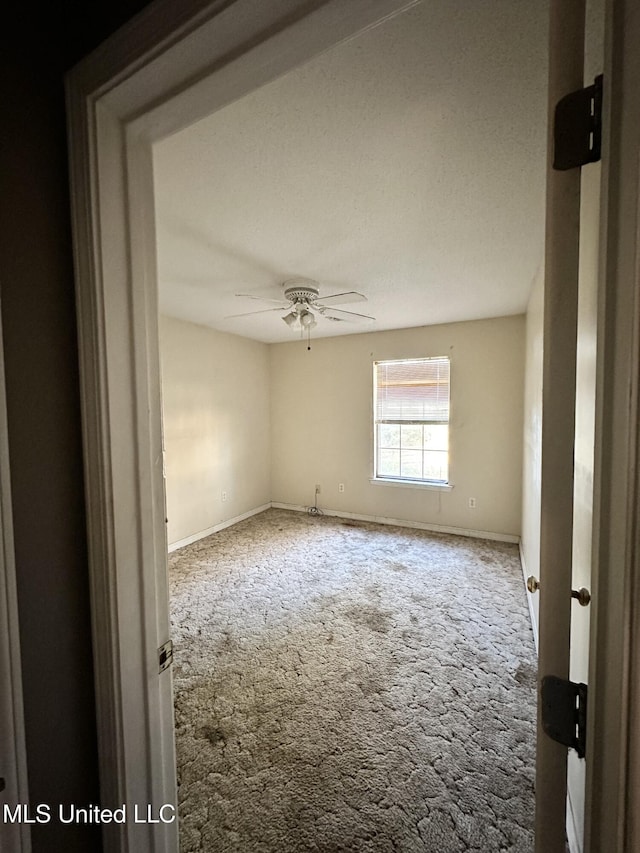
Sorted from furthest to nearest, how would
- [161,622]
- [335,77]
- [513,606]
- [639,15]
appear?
[513,606], [335,77], [161,622], [639,15]

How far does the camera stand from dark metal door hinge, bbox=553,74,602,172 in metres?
0.47

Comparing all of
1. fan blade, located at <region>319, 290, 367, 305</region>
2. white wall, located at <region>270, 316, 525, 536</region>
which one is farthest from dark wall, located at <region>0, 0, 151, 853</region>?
white wall, located at <region>270, 316, 525, 536</region>

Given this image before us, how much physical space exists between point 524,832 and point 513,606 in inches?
64.6

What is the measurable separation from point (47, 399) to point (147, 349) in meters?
0.22

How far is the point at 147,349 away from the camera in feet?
2.68

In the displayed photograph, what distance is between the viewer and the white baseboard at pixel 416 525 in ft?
13.1

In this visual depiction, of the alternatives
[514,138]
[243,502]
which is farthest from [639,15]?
[243,502]

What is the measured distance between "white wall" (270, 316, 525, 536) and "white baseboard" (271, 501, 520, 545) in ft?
0.16

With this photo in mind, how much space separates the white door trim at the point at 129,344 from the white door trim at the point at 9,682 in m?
0.14

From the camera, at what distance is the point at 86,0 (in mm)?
714

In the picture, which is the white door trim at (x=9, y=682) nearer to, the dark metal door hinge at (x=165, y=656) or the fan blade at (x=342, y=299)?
the dark metal door hinge at (x=165, y=656)

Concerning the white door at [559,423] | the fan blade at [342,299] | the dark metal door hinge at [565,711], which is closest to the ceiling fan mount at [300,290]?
the fan blade at [342,299]

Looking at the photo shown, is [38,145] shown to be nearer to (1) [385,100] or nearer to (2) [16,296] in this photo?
(2) [16,296]

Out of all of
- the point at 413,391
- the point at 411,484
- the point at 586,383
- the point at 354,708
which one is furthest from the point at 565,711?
the point at 413,391
